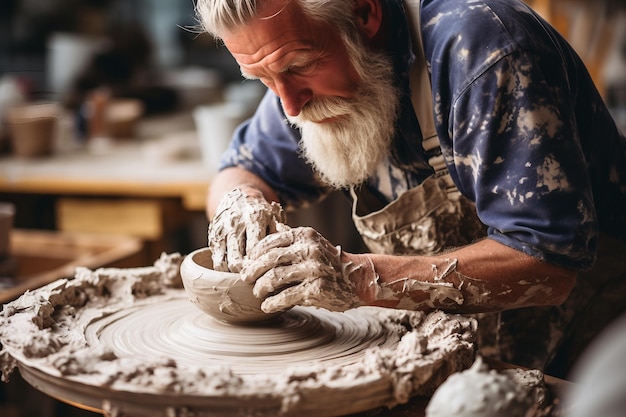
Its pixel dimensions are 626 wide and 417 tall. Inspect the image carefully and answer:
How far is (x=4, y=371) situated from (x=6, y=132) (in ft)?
12.8

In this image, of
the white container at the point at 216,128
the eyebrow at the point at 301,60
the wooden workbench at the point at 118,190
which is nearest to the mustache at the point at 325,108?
the eyebrow at the point at 301,60

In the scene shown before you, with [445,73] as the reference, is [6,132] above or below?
below

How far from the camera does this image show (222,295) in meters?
1.68

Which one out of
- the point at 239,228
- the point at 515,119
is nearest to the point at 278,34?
the point at 239,228

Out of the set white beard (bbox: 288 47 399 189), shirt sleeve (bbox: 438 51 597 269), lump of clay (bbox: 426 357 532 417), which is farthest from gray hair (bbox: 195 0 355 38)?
lump of clay (bbox: 426 357 532 417)

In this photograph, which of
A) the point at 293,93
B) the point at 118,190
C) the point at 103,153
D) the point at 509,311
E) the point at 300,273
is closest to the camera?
the point at 300,273

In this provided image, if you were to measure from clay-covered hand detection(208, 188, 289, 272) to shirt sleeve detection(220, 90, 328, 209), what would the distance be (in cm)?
41

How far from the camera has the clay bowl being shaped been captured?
5.48ft

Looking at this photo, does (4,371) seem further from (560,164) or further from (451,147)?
(560,164)

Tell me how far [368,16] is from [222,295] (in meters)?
0.83

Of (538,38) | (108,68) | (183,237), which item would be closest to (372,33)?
(538,38)

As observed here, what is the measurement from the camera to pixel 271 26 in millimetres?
1818

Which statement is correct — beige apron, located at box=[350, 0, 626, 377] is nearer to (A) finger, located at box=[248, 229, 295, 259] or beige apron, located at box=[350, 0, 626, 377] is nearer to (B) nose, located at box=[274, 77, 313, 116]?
(B) nose, located at box=[274, 77, 313, 116]

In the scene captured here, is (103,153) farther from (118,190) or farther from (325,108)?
(325,108)
